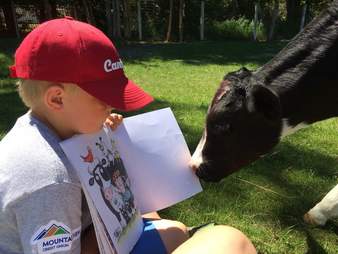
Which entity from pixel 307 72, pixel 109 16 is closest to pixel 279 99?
pixel 307 72

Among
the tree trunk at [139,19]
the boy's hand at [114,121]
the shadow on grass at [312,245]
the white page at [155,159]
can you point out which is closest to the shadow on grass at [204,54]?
the tree trunk at [139,19]

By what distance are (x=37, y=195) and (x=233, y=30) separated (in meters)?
19.0

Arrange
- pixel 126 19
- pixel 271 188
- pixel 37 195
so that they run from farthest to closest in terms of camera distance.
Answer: pixel 126 19, pixel 271 188, pixel 37 195

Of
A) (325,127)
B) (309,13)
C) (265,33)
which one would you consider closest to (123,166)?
(325,127)

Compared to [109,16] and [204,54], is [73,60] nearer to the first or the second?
[204,54]

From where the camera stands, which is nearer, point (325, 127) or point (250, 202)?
point (250, 202)

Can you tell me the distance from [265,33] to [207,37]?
2.67 meters

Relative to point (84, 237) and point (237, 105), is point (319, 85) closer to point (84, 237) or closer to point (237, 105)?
point (237, 105)

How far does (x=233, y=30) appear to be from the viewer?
1978 cm

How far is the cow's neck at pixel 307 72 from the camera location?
9.03 feet

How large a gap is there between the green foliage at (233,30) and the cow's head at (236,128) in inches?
665

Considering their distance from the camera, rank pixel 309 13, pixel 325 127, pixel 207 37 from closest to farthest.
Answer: pixel 325 127 → pixel 207 37 → pixel 309 13

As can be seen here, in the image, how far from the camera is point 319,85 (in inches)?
110

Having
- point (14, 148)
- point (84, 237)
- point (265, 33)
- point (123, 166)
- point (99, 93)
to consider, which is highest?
point (99, 93)
